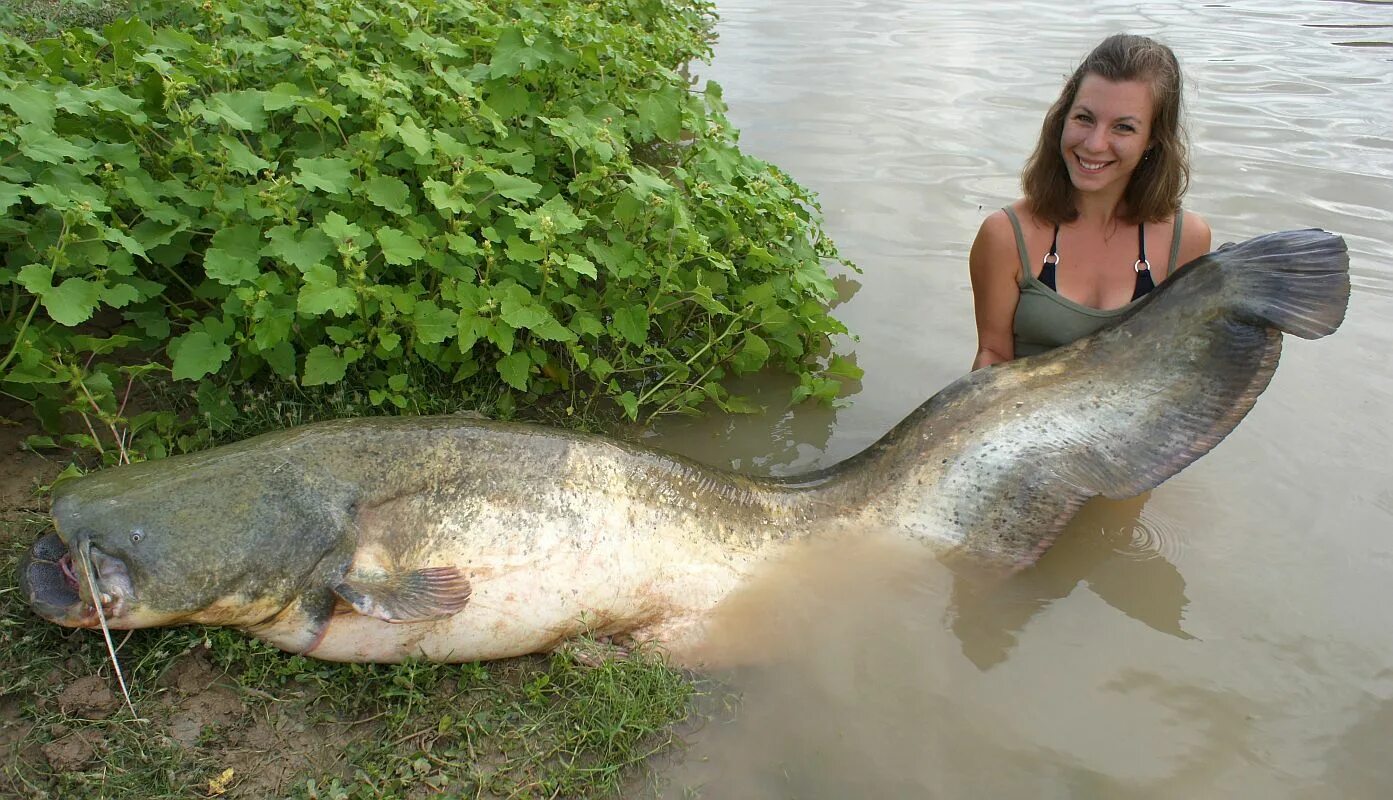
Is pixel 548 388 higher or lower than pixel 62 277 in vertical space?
lower

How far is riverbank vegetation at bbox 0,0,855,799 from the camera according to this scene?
2.45 metres

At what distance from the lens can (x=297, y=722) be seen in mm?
2482

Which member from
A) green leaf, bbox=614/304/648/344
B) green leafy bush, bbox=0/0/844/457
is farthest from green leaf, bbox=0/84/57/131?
green leaf, bbox=614/304/648/344

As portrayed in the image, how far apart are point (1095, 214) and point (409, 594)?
109 inches

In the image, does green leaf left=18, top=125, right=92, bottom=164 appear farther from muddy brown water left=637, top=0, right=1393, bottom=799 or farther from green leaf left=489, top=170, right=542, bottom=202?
muddy brown water left=637, top=0, right=1393, bottom=799

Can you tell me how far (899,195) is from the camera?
20.2 feet

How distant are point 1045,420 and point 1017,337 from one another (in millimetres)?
732

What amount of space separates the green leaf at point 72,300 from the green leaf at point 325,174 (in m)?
0.66

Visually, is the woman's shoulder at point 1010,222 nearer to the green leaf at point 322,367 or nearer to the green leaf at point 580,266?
the green leaf at point 580,266

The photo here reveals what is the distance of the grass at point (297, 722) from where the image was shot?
231 centimetres

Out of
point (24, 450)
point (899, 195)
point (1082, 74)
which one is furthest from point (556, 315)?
point (899, 195)

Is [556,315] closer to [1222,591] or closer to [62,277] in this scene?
[62,277]

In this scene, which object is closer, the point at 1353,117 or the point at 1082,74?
the point at 1082,74

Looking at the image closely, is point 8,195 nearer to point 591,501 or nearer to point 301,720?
point 301,720
